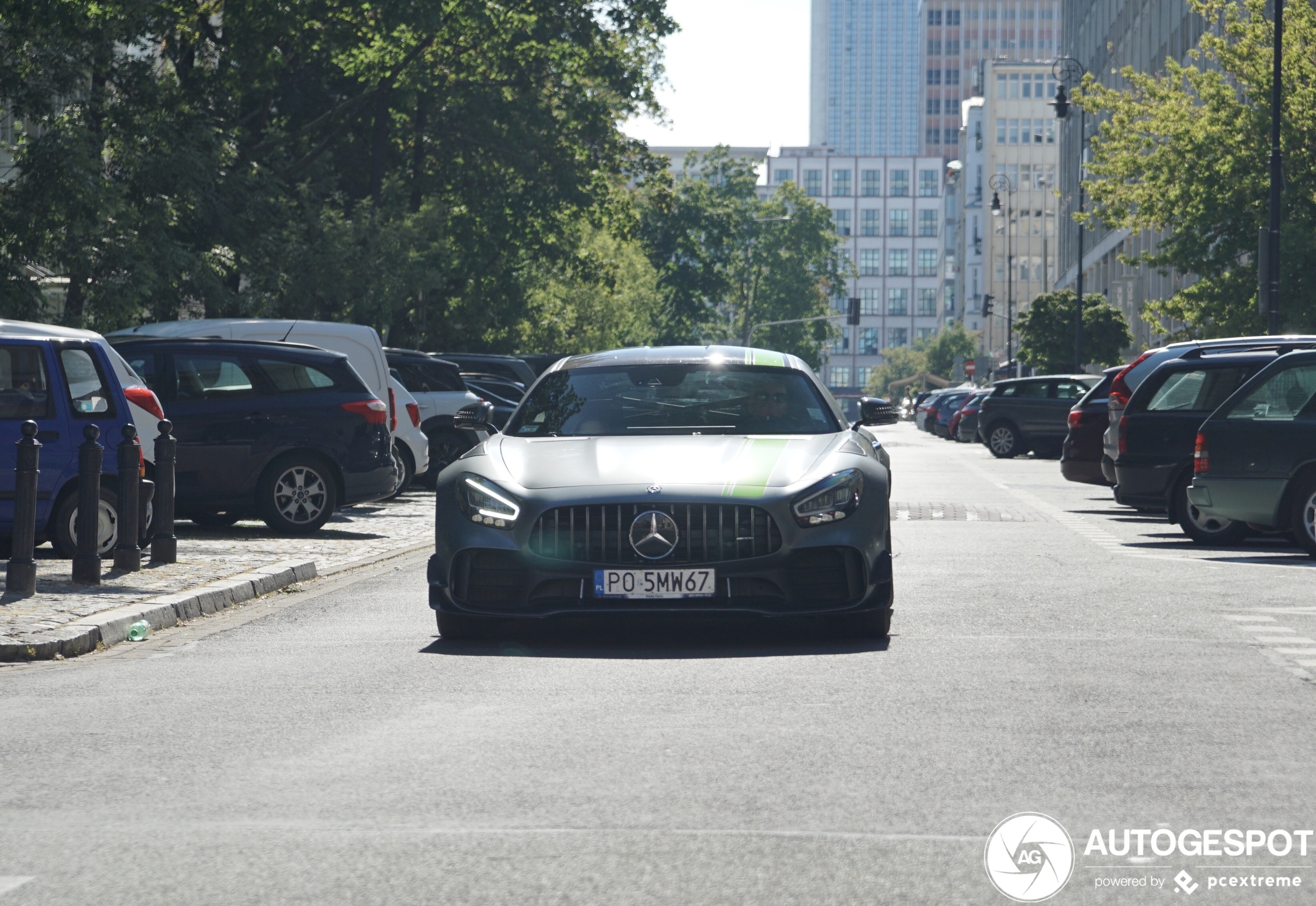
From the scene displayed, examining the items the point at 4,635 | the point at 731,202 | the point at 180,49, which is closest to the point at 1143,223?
the point at 180,49

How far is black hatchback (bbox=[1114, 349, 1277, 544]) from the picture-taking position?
58.4ft

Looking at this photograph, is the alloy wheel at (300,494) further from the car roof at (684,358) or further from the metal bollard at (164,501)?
the car roof at (684,358)

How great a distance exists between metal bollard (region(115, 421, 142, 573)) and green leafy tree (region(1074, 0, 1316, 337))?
2820 centimetres

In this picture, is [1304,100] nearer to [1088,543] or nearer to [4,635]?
[1088,543]

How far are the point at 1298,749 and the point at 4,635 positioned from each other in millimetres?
6190

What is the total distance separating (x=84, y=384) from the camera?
13.8m

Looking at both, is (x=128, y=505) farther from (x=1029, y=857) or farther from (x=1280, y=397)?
(x=1029, y=857)

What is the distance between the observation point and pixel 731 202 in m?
104

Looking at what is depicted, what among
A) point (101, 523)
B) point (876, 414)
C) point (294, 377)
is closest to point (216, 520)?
Answer: point (294, 377)

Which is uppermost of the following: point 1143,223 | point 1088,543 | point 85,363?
point 1143,223

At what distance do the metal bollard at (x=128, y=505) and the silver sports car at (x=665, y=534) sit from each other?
3.82 meters

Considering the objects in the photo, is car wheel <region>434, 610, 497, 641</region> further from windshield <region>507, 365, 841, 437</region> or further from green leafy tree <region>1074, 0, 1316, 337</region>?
green leafy tree <region>1074, 0, 1316, 337</region>

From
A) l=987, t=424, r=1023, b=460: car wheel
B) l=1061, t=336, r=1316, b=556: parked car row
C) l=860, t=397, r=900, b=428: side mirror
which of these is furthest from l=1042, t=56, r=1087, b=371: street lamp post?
l=860, t=397, r=900, b=428: side mirror

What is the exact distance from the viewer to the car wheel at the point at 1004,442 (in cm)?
4050
